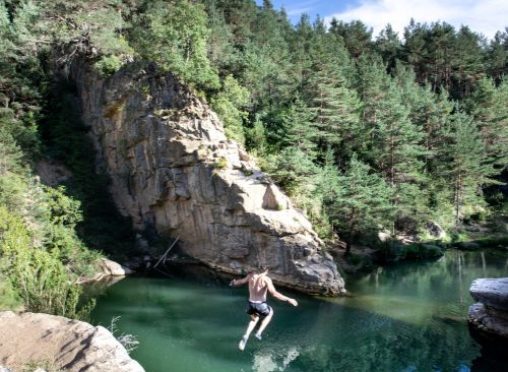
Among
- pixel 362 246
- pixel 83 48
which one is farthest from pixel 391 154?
pixel 83 48

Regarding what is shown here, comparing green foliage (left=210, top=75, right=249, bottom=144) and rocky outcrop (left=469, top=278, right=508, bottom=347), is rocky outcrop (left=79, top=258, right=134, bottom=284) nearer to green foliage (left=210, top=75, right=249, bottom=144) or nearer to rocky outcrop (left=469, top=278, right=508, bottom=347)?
green foliage (left=210, top=75, right=249, bottom=144)

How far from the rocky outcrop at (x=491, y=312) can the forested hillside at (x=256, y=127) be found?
12.0 meters

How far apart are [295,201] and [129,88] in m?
16.1

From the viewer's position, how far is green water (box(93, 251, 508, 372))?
18969 mm

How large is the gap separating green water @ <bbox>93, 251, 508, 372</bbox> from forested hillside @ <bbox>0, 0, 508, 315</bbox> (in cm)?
618

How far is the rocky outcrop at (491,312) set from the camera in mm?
21381

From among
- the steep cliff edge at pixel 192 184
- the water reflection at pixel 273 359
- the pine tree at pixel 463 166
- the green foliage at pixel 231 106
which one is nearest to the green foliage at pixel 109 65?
the steep cliff edge at pixel 192 184

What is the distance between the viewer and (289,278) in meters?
29.2

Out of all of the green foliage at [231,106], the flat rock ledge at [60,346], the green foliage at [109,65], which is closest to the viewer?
the flat rock ledge at [60,346]

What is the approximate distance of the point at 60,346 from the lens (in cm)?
1446

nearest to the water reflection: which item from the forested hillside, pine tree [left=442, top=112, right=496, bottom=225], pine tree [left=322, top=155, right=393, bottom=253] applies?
the forested hillside

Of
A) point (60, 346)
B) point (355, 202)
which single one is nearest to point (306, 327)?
point (60, 346)

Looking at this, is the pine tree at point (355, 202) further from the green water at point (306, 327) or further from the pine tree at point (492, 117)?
the pine tree at point (492, 117)

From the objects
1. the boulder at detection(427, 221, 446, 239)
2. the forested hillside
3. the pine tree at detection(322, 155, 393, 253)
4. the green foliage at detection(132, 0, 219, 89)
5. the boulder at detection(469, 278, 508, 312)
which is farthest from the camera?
the boulder at detection(427, 221, 446, 239)
